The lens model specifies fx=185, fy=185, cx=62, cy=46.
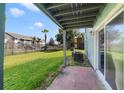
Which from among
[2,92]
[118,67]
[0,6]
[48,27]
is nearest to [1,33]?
[0,6]

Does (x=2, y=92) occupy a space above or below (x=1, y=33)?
below

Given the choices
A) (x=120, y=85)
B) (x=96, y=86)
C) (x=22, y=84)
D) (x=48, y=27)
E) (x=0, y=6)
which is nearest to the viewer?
(x=0, y=6)

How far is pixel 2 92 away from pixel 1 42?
763mm

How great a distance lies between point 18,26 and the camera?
1724 inches

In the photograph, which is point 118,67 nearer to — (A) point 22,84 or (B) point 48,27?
(A) point 22,84

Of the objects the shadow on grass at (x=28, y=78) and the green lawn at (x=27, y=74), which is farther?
the green lawn at (x=27, y=74)

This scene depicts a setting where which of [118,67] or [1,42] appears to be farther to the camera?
[118,67]

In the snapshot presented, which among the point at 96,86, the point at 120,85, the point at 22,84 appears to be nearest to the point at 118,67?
the point at 120,85

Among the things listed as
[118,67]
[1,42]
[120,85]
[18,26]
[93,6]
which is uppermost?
[18,26]

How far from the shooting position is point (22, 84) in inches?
269

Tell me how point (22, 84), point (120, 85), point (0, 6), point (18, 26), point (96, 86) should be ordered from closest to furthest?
point (0, 6) < point (120, 85) < point (96, 86) < point (22, 84) < point (18, 26)

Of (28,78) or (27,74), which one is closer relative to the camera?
(28,78)

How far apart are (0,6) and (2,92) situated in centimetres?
129

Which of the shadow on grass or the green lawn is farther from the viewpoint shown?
the green lawn
